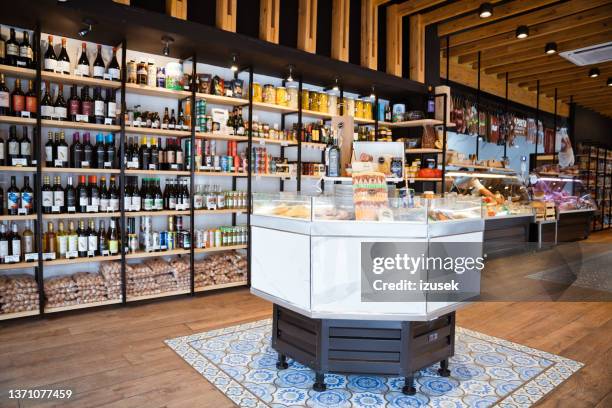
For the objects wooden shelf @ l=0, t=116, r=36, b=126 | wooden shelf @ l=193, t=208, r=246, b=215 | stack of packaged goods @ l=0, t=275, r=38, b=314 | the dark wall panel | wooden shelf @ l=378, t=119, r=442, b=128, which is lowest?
stack of packaged goods @ l=0, t=275, r=38, b=314

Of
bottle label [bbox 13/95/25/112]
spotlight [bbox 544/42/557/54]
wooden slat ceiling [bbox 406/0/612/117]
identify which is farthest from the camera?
spotlight [bbox 544/42/557/54]

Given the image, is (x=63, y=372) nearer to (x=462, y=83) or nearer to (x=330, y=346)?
(x=330, y=346)

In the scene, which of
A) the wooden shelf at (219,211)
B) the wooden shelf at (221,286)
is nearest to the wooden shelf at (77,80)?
the wooden shelf at (219,211)

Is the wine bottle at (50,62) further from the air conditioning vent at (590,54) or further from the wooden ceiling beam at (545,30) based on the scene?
the air conditioning vent at (590,54)

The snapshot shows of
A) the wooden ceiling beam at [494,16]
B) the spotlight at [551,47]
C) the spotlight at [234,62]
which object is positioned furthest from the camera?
the spotlight at [551,47]

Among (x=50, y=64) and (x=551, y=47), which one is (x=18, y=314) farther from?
(x=551, y=47)

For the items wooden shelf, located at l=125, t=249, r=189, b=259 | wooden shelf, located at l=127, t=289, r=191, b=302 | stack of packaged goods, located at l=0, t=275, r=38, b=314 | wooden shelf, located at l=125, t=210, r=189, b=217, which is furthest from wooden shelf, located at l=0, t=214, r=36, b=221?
wooden shelf, located at l=127, t=289, r=191, b=302

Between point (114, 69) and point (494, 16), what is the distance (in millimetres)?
5021

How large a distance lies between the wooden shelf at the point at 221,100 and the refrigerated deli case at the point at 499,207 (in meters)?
3.43

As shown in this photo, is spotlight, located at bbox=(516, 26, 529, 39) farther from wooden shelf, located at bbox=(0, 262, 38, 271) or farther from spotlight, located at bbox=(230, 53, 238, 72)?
wooden shelf, located at bbox=(0, 262, 38, 271)

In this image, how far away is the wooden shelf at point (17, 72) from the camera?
3763 millimetres

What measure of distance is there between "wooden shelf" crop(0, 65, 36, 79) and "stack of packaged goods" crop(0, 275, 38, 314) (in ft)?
6.15

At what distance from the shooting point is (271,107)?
209 inches

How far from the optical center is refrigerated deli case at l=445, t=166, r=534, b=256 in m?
6.80
